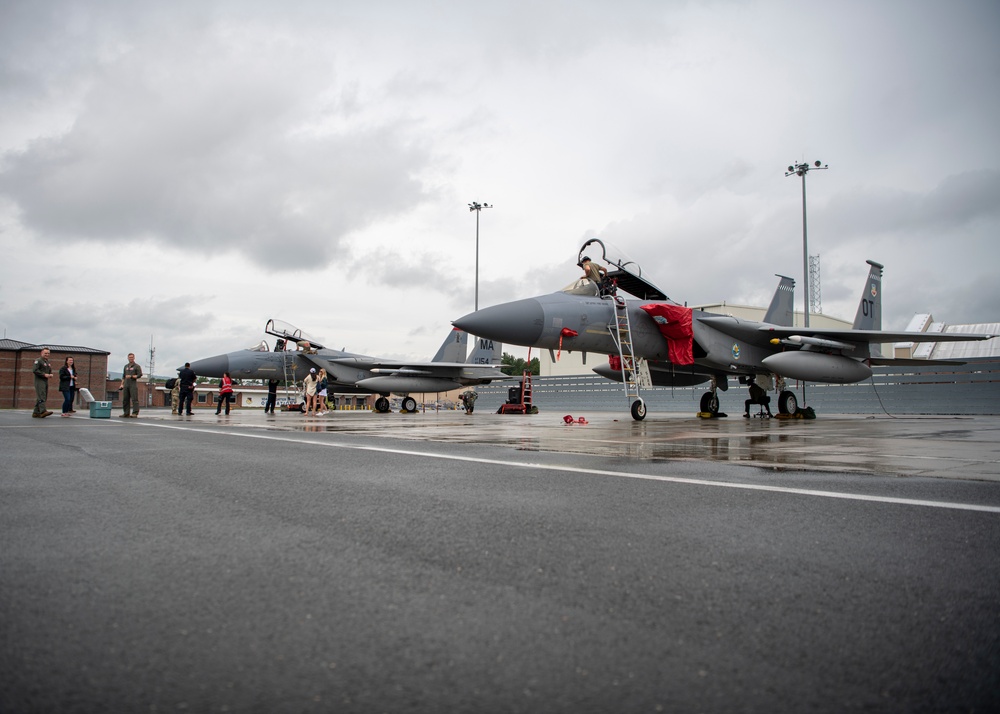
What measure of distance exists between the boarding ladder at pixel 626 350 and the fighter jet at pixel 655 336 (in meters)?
0.02

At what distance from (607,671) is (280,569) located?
120 centimetres

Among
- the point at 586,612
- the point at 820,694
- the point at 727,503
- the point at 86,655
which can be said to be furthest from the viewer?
the point at 727,503

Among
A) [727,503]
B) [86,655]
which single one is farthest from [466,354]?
[86,655]

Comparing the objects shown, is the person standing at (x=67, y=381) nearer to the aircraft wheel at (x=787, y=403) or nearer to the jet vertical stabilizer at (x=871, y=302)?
the aircraft wheel at (x=787, y=403)

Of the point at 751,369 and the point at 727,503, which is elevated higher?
the point at 751,369

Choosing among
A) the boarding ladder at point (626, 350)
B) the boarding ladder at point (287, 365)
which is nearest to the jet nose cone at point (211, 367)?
the boarding ladder at point (287, 365)

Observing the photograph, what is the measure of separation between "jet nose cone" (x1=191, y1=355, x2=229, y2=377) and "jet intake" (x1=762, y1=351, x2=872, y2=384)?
18164 mm

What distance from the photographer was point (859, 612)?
172 cm

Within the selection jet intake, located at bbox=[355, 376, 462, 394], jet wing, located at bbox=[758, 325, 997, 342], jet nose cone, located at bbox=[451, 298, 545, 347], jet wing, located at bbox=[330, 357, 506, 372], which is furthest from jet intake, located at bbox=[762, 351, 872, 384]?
jet intake, located at bbox=[355, 376, 462, 394]

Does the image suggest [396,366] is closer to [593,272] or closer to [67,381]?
[67,381]

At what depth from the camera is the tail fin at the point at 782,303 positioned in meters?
19.2

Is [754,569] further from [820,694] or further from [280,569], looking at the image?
[280,569]

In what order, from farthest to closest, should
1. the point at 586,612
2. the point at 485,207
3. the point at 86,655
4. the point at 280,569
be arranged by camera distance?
the point at 485,207 < the point at 280,569 < the point at 586,612 < the point at 86,655

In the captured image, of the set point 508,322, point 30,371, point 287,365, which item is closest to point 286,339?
point 287,365
